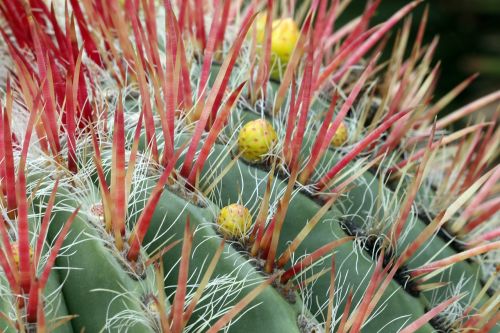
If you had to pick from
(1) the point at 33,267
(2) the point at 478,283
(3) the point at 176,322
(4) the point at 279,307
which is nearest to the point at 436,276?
(2) the point at 478,283

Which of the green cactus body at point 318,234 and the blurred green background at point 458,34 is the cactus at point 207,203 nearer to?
the green cactus body at point 318,234

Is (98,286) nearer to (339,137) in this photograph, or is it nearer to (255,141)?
(255,141)

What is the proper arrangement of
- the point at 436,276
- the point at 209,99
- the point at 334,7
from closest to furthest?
the point at 209,99 < the point at 436,276 < the point at 334,7

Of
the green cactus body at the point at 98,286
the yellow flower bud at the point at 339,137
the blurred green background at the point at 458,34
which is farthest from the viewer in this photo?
the blurred green background at the point at 458,34

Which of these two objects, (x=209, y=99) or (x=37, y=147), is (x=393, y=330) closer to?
(x=209, y=99)

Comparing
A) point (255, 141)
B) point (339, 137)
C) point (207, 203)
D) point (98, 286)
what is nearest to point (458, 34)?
point (339, 137)

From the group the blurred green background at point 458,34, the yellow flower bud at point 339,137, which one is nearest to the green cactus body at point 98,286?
the yellow flower bud at point 339,137

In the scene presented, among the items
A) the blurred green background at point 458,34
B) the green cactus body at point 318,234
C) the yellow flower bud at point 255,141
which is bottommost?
the blurred green background at point 458,34
